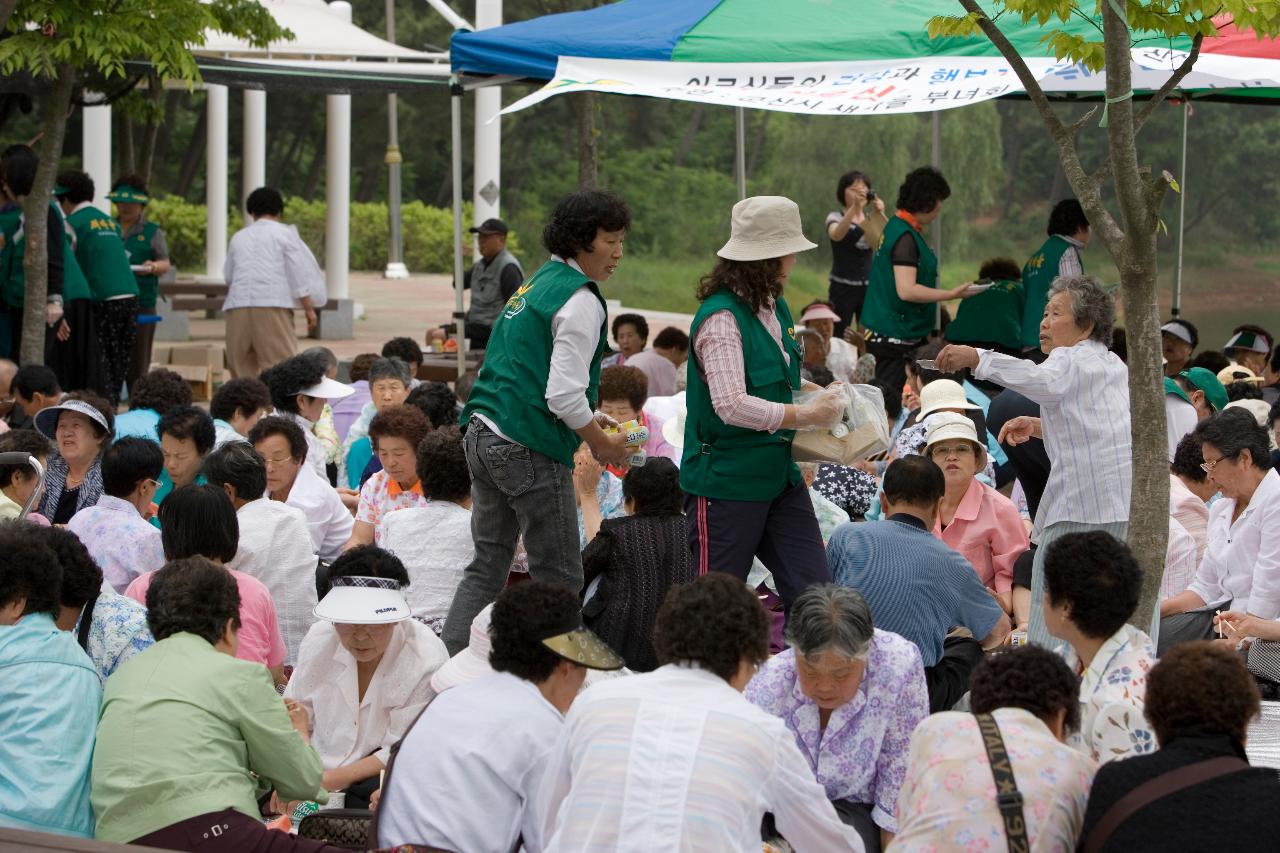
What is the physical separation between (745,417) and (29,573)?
2112 mm

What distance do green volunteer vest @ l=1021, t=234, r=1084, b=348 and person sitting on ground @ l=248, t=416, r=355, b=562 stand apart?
14.0 ft

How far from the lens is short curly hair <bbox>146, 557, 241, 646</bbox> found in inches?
155

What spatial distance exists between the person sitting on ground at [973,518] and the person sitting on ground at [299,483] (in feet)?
7.74

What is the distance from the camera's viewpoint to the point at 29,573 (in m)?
3.95

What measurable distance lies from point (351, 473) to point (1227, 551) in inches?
160

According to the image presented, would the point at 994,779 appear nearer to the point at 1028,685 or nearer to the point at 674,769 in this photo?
the point at 1028,685

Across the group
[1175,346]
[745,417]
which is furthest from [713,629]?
[1175,346]

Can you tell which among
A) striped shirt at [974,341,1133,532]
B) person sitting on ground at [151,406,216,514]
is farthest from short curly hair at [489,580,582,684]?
person sitting on ground at [151,406,216,514]

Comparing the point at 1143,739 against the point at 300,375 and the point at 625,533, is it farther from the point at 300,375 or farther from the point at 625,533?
the point at 300,375

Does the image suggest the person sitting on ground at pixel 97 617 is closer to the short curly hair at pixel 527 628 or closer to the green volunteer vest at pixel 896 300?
the short curly hair at pixel 527 628

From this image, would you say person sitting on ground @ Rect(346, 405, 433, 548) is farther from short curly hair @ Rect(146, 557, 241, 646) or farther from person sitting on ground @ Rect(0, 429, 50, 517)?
short curly hair @ Rect(146, 557, 241, 646)

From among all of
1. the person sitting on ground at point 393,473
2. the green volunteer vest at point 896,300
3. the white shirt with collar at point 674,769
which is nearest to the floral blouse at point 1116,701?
the white shirt with collar at point 674,769

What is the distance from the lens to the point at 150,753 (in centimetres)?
372

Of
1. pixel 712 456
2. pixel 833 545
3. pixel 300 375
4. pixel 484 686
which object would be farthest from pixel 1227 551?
pixel 300 375
